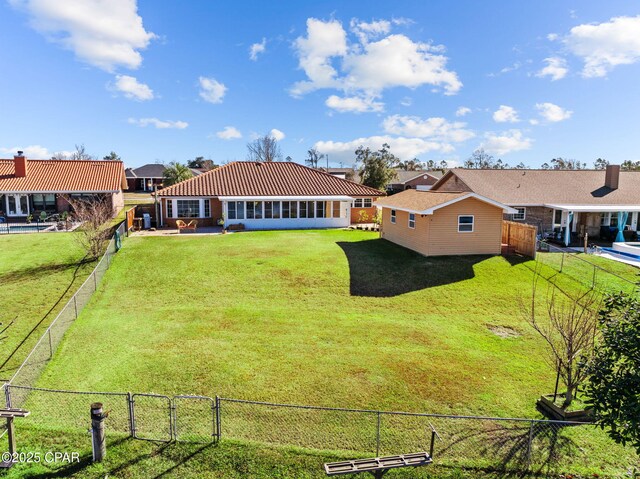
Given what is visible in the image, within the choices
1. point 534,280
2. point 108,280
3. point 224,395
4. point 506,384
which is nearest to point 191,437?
point 224,395

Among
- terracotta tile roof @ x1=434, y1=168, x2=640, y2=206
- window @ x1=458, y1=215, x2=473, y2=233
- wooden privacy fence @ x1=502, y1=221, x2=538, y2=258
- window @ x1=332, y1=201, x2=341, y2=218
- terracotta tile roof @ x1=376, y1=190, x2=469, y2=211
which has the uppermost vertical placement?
terracotta tile roof @ x1=434, y1=168, x2=640, y2=206

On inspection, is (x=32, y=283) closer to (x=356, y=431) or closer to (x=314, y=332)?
(x=314, y=332)

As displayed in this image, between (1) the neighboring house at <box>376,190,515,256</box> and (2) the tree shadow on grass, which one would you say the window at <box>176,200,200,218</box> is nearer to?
(2) the tree shadow on grass

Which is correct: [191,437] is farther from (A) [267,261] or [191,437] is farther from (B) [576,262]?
(B) [576,262]

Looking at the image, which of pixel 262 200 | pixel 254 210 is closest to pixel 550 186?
pixel 262 200

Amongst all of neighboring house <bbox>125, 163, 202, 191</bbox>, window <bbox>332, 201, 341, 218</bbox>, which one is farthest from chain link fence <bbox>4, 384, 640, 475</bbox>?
neighboring house <bbox>125, 163, 202, 191</bbox>

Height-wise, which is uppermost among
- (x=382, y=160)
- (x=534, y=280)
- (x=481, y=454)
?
(x=382, y=160)

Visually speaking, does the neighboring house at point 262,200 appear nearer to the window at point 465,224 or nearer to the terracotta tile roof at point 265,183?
the terracotta tile roof at point 265,183
